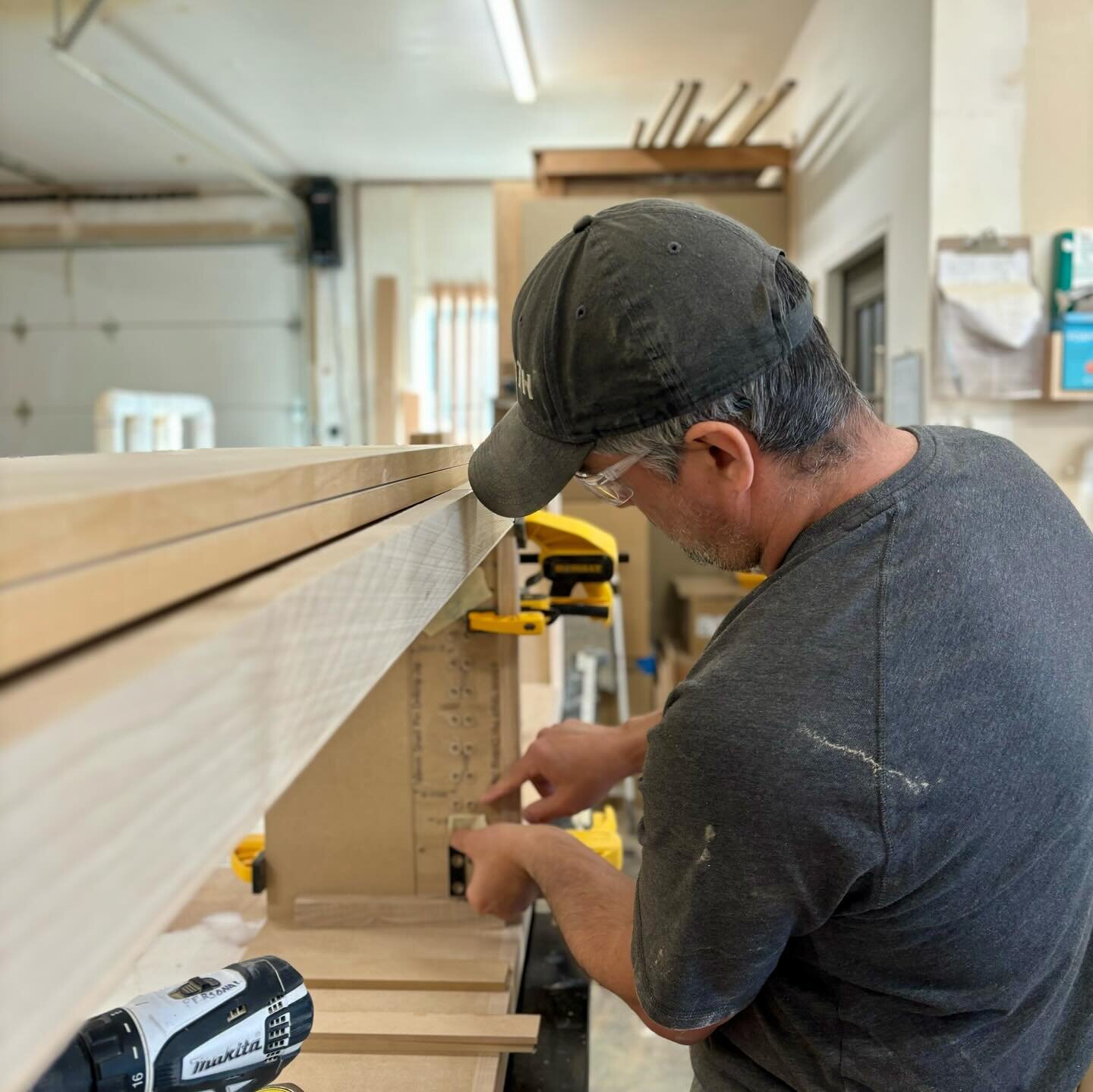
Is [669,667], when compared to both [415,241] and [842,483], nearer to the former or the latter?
[842,483]

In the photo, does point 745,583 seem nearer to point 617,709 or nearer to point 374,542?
point 617,709

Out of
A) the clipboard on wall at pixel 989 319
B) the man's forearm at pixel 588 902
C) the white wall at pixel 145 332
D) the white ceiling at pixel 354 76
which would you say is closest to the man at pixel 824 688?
the man's forearm at pixel 588 902

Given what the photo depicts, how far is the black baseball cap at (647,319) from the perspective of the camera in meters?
0.83

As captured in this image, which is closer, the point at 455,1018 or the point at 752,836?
the point at 752,836

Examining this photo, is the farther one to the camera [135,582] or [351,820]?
[351,820]

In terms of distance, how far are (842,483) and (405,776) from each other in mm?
817

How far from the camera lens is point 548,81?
19.5 ft

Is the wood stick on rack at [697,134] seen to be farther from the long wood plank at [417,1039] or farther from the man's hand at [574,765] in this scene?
the long wood plank at [417,1039]

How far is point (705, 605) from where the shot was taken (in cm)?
486

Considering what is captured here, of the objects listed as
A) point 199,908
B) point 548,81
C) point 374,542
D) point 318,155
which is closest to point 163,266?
point 318,155

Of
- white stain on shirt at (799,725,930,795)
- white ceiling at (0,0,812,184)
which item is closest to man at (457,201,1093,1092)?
white stain on shirt at (799,725,930,795)

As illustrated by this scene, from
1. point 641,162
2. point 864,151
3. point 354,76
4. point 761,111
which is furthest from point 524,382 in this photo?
point 354,76

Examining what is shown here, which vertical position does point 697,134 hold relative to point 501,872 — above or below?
above

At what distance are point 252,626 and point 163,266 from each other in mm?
8883
